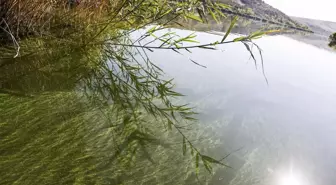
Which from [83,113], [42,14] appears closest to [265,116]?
[83,113]

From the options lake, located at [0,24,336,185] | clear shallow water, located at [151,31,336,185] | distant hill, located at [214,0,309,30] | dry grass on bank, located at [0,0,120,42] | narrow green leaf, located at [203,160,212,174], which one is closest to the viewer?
lake, located at [0,24,336,185]

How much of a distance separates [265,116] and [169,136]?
0.91 meters

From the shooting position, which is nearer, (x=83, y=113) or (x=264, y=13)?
(x=83, y=113)

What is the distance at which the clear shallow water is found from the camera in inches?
52.3

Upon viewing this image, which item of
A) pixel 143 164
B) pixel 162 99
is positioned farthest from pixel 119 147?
pixel 162 99

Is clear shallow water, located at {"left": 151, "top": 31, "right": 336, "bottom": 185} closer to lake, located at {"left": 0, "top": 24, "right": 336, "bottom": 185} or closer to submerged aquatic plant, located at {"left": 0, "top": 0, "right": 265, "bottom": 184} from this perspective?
lake, located at {"left": 0, "top": 24, "right": 336, "bottom": 185}

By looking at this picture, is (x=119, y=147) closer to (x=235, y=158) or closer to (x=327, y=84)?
(x=235, y=158)

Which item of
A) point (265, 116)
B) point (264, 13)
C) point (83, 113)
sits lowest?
point (265, 116)

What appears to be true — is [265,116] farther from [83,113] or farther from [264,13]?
[264,13]

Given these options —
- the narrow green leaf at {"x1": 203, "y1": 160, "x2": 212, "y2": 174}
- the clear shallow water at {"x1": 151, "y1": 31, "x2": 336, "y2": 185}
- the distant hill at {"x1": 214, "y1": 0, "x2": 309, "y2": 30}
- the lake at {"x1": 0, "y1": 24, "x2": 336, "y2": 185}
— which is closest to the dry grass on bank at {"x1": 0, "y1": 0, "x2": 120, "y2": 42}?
the lake at {"x1": 0, "y1": 24, "x2": 336, "y2": 185}

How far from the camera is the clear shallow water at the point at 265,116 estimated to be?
133 centimetres

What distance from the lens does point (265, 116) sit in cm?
193

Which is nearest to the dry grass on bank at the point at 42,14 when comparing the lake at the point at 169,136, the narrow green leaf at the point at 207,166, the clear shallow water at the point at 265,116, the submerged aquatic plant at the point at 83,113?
the submerged aquatic plant at the point at 83,113

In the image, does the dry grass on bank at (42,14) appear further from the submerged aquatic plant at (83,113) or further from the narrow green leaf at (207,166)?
the narrow green leaf at (207,166)
